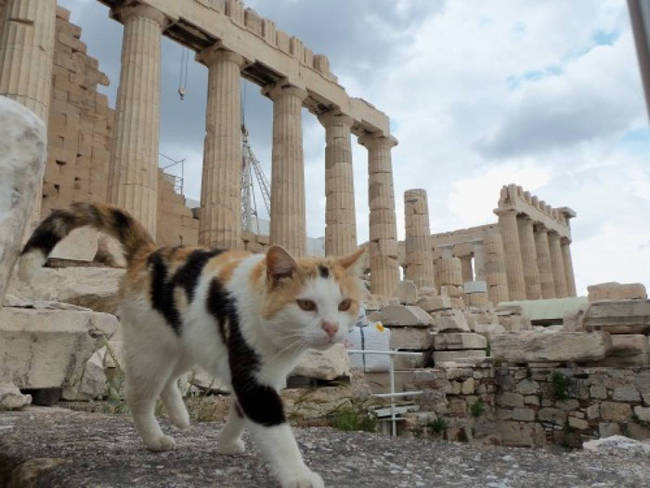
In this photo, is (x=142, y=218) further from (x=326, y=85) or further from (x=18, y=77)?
(x=326, y=85)

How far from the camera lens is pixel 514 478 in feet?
7.76

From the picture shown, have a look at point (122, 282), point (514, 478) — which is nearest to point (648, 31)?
point (514, 478)

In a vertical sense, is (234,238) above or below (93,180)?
below

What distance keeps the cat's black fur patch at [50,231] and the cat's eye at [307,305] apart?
1.11 metres

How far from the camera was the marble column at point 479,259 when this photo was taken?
111ft

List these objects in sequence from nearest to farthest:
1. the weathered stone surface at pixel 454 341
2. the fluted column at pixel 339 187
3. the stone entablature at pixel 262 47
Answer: the weathered stone surface at pixel 454 341
the stone entablature at pixel 262 47
the fluted column at pixel 339 187

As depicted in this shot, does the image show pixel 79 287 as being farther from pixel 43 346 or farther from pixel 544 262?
pixel 544 262

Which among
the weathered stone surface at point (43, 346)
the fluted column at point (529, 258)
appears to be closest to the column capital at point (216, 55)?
the weathered stone surface at point (43, 346)

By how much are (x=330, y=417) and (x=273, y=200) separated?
12526mm

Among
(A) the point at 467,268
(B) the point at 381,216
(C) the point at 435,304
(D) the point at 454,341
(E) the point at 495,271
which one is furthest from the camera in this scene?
(A) the point at 467,268

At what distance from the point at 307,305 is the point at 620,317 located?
789cm

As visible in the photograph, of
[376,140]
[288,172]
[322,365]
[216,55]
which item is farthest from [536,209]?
[322,365]

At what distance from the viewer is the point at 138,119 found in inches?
521

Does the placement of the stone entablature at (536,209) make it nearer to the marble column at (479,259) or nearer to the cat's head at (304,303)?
the marble column at (479,259)
